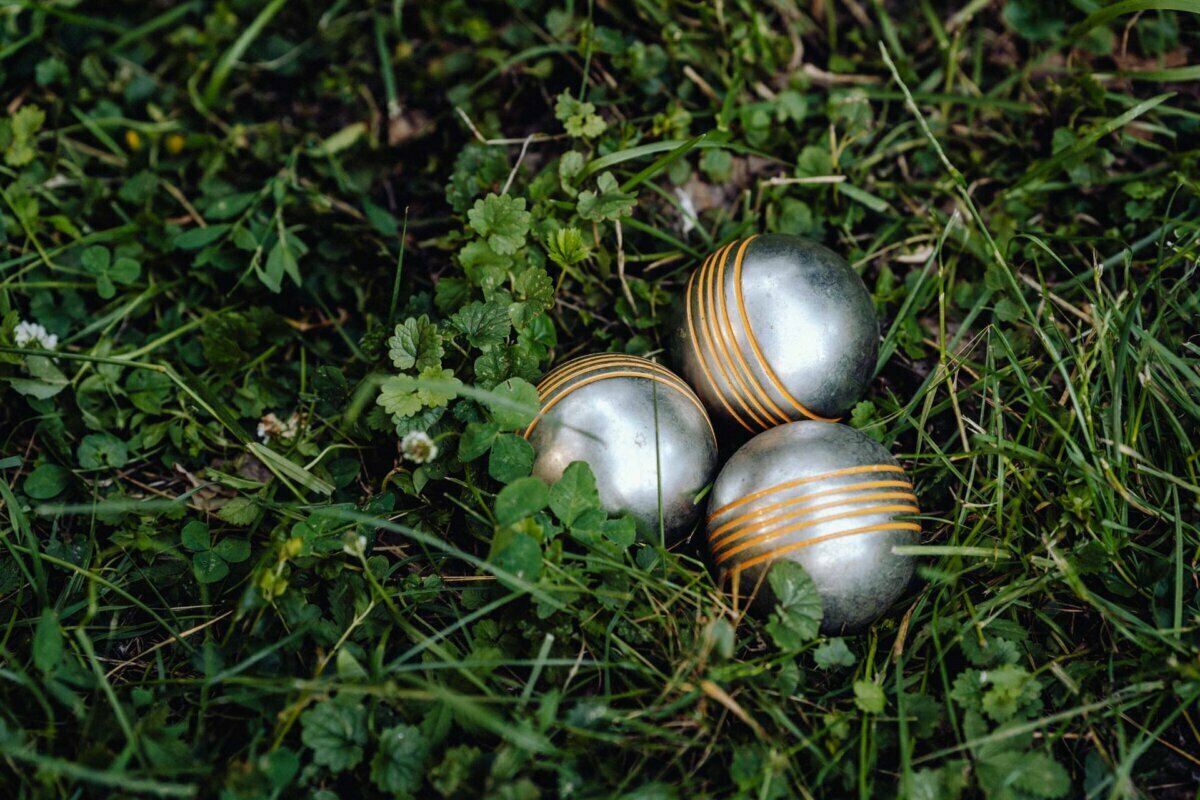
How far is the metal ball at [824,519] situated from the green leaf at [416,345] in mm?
1022

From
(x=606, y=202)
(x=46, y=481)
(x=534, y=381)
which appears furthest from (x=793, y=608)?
(x=46, y=481)

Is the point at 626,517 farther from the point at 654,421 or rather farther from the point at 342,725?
the point at 342,725

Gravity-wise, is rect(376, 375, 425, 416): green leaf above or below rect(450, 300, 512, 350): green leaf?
below

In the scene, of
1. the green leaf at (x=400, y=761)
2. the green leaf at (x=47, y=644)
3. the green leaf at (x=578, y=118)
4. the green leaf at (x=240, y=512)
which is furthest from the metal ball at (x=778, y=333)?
the green leaf at (x=47, y=644)

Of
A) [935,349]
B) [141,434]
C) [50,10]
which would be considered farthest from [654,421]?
[50,10]

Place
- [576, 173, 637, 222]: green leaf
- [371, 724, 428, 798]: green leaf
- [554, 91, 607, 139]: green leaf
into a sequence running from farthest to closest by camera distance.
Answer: [554, 91, 607, 139]: green leaf → [576, 173, 637, 222]: green leaf → [371, 724, 428, 798]: green leaf

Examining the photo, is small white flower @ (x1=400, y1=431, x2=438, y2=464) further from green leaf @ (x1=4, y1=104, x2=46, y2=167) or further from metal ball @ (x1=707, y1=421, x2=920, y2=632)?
green leaf @ (x1=4, y1=104, x2=46, y2=167)

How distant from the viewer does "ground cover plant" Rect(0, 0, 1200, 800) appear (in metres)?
2.48

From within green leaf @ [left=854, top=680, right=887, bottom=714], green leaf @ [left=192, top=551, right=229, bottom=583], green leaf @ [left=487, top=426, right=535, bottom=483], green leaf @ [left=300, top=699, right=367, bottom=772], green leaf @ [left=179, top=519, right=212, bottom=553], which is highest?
green leaf @ [left=487, top=426, right=535, bottom=483]

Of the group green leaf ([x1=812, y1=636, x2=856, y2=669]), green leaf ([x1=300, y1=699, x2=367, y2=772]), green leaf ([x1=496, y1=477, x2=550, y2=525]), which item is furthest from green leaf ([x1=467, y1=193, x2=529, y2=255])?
green leaf ([x1=812, y1=636, x2=856, y2=669])

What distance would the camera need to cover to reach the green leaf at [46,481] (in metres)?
3.11

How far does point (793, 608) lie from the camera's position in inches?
101

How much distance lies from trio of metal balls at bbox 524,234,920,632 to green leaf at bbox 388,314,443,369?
38 centimetres

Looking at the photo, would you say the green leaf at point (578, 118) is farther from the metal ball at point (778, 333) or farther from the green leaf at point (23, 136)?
the green leaf at point (23, 136)
